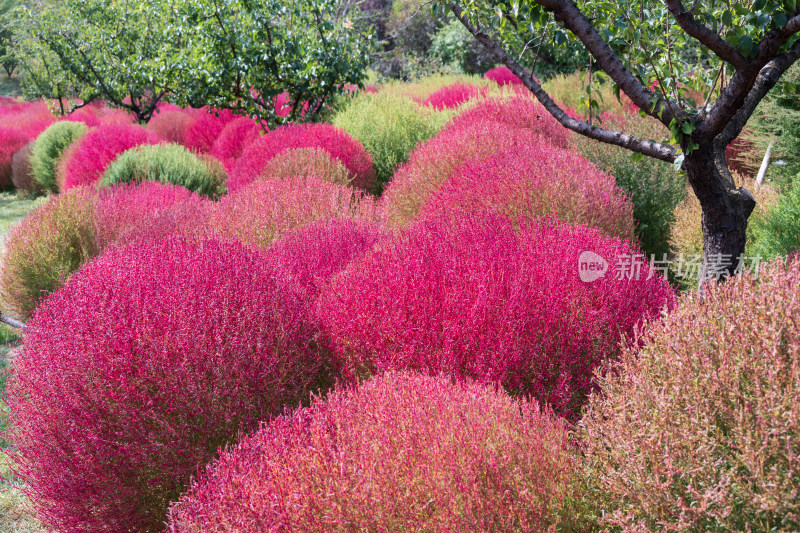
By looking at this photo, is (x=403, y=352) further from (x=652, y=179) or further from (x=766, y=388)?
(x=652, y=179)

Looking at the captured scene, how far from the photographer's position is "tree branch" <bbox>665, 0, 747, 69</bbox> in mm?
2135

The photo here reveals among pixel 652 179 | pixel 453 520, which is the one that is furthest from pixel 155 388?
pixel 652 179

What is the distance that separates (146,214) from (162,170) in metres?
2.44

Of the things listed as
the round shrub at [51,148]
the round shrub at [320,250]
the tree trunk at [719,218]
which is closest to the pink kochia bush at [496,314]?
the tree trunk at [719,218]

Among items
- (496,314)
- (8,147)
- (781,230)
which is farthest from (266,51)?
(8,147)

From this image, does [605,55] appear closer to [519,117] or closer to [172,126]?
[519,117]

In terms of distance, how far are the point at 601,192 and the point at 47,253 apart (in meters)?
4.51

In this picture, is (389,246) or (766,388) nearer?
(766,388)

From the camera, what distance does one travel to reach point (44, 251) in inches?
198

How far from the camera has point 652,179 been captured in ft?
19.1

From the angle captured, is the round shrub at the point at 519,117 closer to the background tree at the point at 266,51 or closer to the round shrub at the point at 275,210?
the background tree at the point at 266,51

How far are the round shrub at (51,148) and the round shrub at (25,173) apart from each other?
34.6 inches

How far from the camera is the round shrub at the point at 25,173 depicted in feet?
38.2

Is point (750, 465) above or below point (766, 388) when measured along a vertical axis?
below
